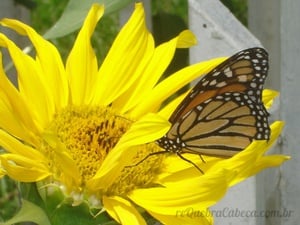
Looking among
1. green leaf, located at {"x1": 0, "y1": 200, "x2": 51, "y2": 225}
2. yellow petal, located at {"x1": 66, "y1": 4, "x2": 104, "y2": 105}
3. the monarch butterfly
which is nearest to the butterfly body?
the monarch butterfly

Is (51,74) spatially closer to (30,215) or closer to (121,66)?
(121,66)

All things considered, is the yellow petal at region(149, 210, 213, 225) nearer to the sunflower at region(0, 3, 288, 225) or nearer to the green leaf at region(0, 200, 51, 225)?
the sunflower at region(0, 3, 288, 225)

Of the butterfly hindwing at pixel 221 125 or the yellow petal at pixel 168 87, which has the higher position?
the yellow petal at pixel 168 87

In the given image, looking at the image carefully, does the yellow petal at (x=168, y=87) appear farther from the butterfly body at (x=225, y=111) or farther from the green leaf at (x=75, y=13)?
the green leaf at (x=75, y=13)

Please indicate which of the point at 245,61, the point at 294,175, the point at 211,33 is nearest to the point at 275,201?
the point at 294,175

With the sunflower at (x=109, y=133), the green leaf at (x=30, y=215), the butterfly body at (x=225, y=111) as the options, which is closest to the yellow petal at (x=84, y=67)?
the sunflower at (x=109, y=133)
